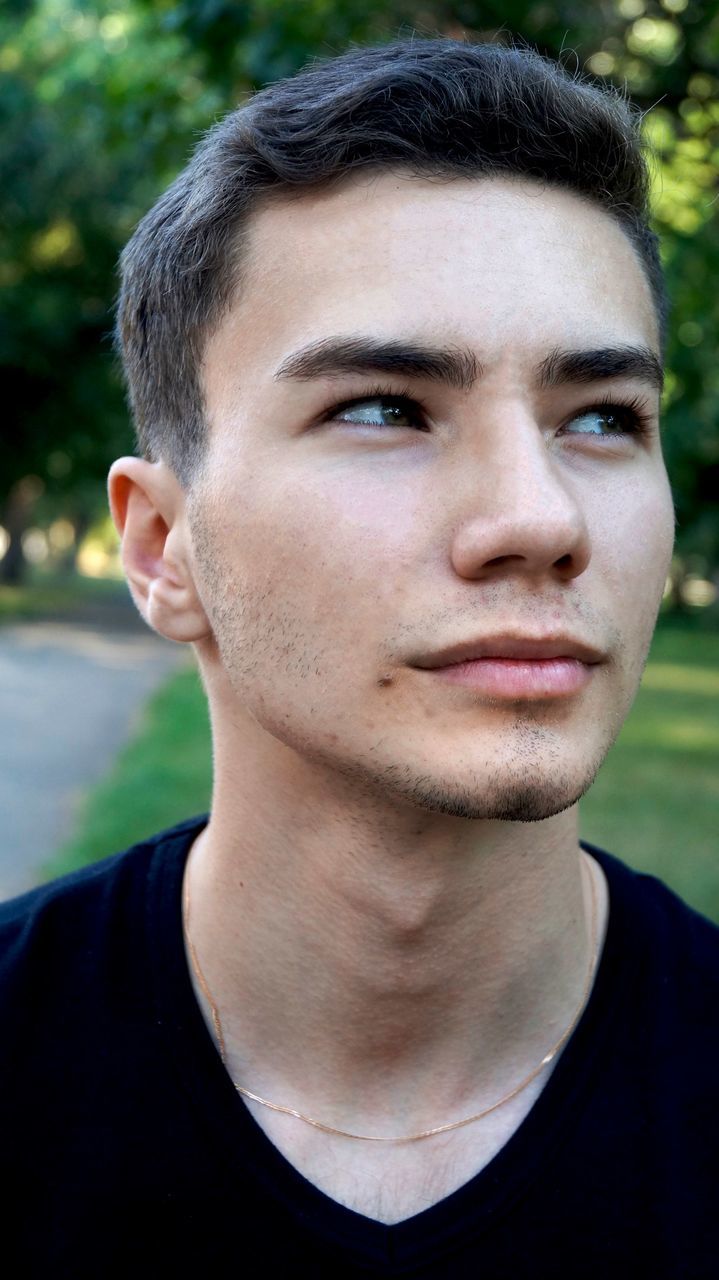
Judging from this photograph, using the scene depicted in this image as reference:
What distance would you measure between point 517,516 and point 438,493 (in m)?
0.16

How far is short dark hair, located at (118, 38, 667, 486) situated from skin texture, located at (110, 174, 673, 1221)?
2.6 inches

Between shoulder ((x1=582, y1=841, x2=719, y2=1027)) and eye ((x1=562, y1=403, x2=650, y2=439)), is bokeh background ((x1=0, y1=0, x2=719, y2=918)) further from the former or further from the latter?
shoulder ((x1=582, y1=841, x2=719, y2=1027))

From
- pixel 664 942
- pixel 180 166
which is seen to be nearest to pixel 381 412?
pixel 664 942

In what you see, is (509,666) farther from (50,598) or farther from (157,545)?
(50,598)

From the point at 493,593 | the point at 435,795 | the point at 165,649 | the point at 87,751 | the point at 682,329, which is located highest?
the point at 493,593

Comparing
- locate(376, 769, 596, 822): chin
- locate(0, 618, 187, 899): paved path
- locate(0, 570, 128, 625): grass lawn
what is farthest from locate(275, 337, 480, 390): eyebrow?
locate(0, 570, 128, 625): grass lawn

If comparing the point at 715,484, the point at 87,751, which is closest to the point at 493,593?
the point at 87,751

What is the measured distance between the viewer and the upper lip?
7.07ft

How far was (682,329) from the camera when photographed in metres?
7.43

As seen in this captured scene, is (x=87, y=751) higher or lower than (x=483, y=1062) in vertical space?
lower

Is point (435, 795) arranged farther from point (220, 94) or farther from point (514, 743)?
point (220, 94)

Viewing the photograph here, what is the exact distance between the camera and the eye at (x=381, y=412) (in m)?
2.32

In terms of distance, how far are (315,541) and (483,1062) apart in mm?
1081

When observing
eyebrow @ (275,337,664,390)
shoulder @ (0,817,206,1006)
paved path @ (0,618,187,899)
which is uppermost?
eyebrow @ (275,337,664,390)
